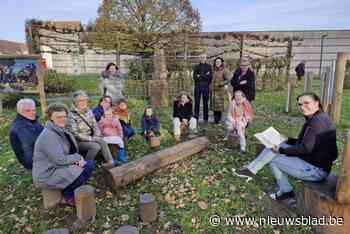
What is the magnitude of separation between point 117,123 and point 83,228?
187 centimetres

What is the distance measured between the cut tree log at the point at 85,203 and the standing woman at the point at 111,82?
114 inches

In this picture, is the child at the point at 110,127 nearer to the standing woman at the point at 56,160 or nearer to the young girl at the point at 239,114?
the standing woman at the point at 56,160

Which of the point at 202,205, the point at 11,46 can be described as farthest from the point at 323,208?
the point at 11,46

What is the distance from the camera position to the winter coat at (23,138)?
2.92 meters

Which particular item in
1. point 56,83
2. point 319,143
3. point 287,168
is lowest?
point 287,168

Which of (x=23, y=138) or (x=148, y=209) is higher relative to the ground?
(x=23, y=138)

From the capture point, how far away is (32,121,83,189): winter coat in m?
2.63

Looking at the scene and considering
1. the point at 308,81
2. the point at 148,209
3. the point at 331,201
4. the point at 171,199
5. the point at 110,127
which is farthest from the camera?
the point at 308,81

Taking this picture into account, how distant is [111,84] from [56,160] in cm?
297

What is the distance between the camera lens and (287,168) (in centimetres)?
279

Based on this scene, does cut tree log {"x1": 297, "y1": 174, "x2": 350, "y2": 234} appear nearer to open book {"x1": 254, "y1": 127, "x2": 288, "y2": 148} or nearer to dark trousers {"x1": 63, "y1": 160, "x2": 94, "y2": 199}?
open book {"x1": 254, "y1": 127, "x2": 288, "y2": 148}

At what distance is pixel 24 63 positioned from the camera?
19.2 ft

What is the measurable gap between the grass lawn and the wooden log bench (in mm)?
210

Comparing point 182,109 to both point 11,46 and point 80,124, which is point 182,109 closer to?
point 80,124
